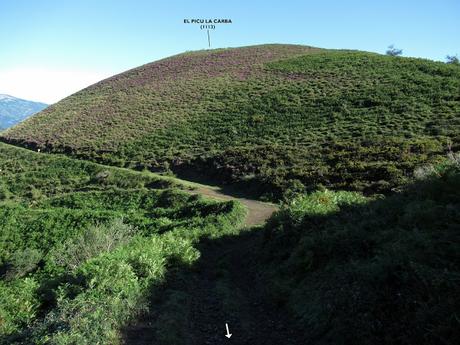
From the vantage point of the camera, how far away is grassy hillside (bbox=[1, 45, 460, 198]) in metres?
26.7

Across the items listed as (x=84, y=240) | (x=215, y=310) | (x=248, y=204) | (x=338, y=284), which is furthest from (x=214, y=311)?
(x=248, y=204)

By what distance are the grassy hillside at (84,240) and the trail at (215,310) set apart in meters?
0.45

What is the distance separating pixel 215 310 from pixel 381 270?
13.1 feet

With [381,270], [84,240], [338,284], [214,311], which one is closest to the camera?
[381,270]

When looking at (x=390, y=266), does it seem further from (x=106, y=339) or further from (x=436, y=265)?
(x=106, y=339)

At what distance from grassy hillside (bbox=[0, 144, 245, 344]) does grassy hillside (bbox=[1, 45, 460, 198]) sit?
4.67 m

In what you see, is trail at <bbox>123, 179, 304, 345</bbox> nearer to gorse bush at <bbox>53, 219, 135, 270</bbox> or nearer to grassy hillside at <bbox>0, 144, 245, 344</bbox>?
grassy hillside at <bbox>0, 144, 245, 344</bbox>

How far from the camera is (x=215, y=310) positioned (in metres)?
9.35

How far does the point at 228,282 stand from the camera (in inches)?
457

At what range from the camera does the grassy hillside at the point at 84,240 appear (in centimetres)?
806

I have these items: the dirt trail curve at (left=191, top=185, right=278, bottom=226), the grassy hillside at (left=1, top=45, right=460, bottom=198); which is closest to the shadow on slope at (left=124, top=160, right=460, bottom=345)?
the dirt trail curve at (left=191, top=185, right=278, bottom=226)

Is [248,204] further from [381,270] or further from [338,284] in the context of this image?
[381,270]

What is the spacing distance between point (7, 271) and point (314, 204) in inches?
607

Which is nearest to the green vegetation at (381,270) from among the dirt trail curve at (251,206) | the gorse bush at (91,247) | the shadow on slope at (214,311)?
the shadow on slope at (214,311)
